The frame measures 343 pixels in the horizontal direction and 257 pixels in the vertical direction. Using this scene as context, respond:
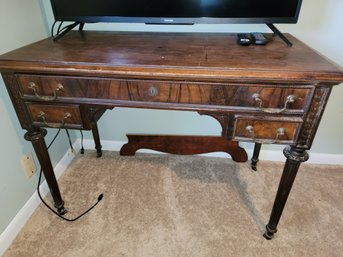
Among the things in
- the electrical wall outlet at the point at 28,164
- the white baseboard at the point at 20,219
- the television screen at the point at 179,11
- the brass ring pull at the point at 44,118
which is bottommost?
the white baseboard at the point at 20,219

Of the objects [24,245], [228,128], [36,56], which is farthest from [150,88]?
[24,245]

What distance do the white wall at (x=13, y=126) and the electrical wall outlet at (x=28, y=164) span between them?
0.07 feet

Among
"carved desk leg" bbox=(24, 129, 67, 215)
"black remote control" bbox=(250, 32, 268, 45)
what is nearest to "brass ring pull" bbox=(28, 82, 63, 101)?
"carved desk leg" bbox=(24, 129, 67, 215)

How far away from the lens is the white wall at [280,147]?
1.19 meters

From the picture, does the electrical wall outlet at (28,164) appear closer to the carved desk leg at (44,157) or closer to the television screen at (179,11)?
the carved desk leg at (44,157)

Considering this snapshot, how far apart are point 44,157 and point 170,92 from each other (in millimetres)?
681

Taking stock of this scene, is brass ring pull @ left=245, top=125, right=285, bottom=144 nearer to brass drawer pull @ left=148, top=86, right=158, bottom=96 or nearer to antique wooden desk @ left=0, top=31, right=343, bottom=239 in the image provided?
antique wooden desk @ left=0, top=31, right=343, bottom=239

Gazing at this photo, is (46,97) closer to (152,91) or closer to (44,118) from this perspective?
(44,118)

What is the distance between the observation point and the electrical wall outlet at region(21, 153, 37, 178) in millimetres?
1220

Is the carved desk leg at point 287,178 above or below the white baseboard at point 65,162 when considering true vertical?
above

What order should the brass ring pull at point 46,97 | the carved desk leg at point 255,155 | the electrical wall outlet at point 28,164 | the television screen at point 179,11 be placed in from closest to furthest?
the brass ring pull at point 46,97
the television screen at point 179,11
the electrical wall outlet at point 28,164
the carved desk leg at point 255,155

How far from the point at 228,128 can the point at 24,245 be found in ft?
3.57

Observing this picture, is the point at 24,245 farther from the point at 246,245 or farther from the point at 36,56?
the point at 246,245

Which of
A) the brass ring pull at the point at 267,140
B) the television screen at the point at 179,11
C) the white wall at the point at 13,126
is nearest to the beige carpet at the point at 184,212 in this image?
the white wall at the point at 13,126
